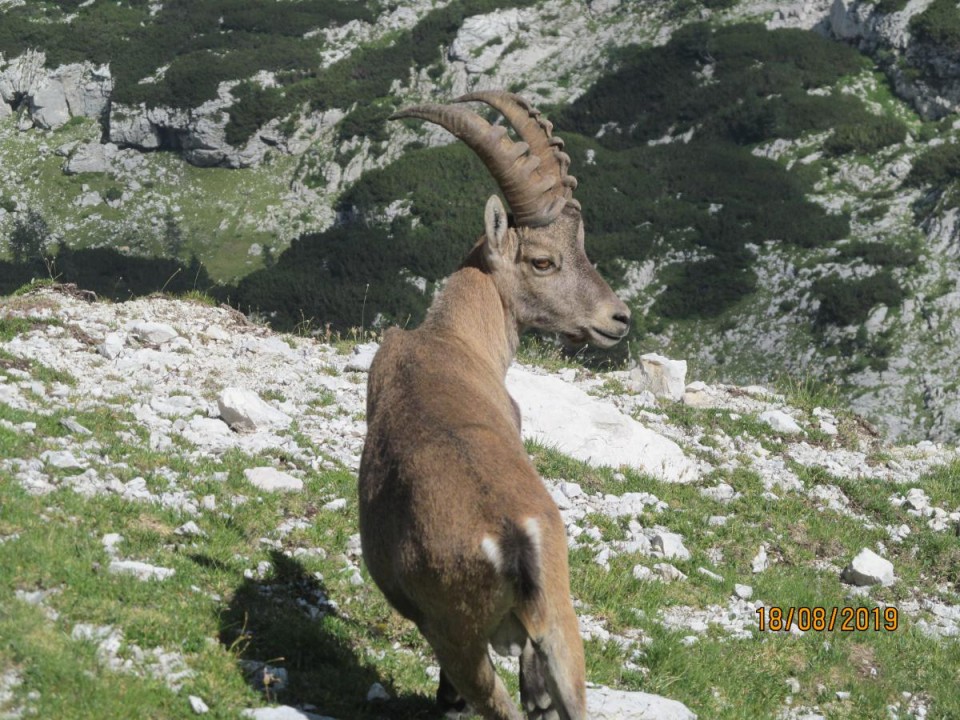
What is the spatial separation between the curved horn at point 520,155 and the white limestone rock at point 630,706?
3927mm

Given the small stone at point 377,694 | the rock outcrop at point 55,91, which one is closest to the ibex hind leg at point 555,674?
the small stone at point 377,694

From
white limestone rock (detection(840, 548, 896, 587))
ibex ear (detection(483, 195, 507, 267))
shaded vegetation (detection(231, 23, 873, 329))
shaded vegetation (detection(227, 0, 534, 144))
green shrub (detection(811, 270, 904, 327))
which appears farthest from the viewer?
shaded vegetation (detection(227, 0, 534, 144))

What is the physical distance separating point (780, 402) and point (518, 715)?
12.7 meters

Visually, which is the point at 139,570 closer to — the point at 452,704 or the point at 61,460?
the point at 452,704

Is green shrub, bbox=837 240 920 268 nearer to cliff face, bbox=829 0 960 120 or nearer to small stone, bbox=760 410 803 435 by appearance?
cliff face, bbox=829 0 960 120

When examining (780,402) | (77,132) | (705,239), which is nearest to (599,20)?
(705,239)

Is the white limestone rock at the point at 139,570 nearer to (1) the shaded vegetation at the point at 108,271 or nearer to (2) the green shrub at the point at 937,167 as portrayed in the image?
(1) the shaded vegetation at the point at 108,271

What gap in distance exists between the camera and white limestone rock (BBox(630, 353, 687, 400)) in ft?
56.4

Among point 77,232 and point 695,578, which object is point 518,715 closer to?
point 695,578

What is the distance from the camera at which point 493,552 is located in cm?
509

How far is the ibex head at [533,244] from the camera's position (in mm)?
8633

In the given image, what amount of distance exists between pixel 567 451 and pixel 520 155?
587cm

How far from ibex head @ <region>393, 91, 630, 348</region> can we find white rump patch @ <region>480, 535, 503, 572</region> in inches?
153

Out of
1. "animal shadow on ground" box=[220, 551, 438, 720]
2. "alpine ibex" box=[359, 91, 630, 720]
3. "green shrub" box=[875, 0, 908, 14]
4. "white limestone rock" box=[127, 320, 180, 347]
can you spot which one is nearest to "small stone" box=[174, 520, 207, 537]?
"animal shadow on ground" box=[220, 551, 438, 720]
